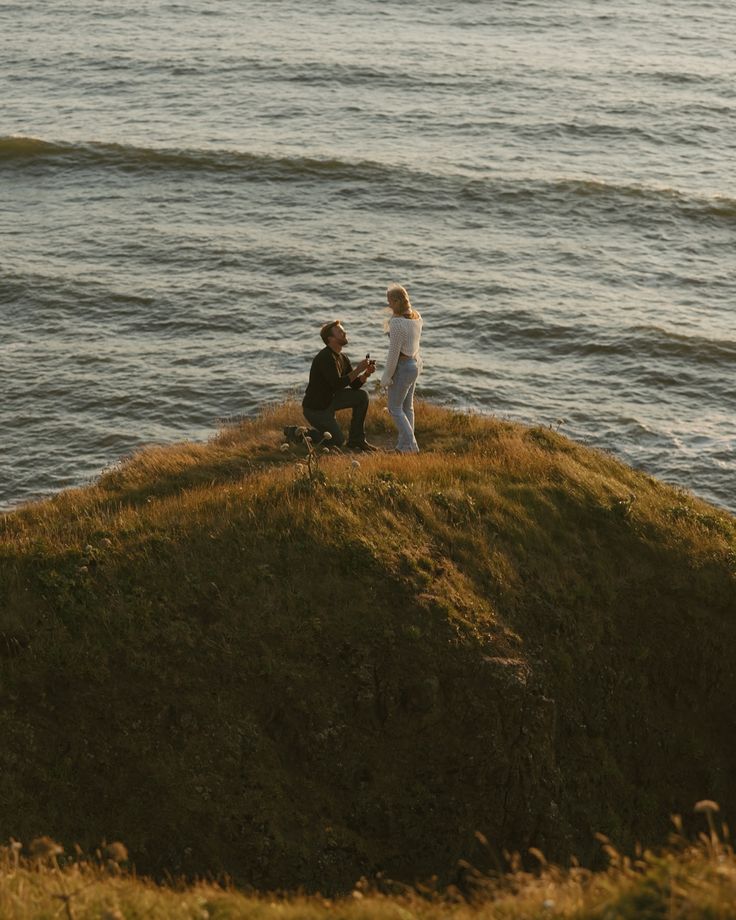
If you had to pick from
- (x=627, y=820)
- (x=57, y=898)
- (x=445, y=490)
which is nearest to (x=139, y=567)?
(x=445, y=490)

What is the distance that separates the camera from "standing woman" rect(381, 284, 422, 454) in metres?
16.4

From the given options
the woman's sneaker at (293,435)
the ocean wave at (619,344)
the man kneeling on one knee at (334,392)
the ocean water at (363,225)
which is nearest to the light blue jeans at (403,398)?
the man kneeling on one knee at (334,392)

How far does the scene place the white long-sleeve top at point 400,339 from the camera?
16375 mm

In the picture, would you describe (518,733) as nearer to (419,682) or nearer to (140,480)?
(419,682)

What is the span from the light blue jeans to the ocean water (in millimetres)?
7981

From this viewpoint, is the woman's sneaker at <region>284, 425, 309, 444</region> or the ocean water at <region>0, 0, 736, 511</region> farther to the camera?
the ocean water at <region>0, 0, 736, 511</region>

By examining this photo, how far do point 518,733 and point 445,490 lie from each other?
3565 mm

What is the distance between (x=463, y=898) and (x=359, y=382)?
994 centimetres

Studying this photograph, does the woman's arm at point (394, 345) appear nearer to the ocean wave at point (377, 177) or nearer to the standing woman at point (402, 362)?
the standing woman at point (402, 362)

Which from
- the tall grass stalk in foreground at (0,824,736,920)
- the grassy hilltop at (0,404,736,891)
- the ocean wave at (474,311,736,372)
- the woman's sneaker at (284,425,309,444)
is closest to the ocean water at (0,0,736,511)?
the ocean wave at (474,311,736,372)

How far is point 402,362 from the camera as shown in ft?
55.0

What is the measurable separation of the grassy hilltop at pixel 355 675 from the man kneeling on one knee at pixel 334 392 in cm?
191

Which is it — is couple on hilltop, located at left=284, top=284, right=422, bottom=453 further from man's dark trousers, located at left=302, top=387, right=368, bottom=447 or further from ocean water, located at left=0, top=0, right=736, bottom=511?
ocean water, located at left=0, top=0, right=736, bottom=511

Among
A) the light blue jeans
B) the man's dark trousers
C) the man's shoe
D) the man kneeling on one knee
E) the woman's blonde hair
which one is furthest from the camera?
the man's shoe
